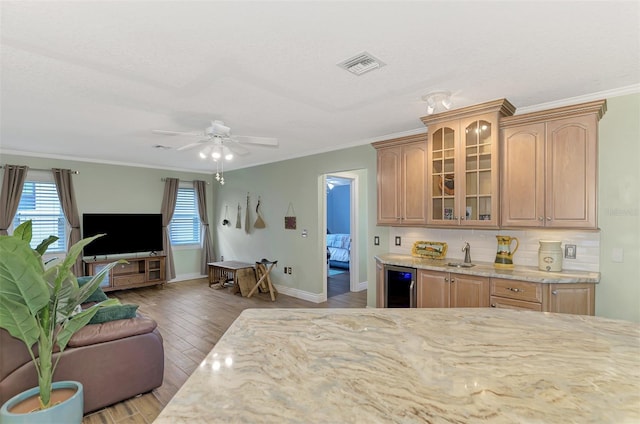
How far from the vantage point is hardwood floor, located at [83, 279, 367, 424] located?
254 cm

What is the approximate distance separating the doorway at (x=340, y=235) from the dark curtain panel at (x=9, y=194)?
494 centimetres

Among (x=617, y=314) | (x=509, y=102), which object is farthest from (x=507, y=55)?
(x=617, y=314)

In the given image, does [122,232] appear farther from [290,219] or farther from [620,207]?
[620,207]

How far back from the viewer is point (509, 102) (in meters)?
3.10

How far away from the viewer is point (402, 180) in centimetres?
393

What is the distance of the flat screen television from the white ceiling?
256cm

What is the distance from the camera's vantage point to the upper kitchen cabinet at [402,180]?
12.3 feet

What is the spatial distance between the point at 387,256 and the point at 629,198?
2356 millimetres

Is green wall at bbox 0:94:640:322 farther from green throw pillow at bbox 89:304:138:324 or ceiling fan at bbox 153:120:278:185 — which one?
green throw pillow at bbox 89:304:138:324

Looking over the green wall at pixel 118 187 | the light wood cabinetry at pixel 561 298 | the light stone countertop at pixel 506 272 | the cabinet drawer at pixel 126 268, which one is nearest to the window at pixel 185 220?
the green wall at pixel 118 187

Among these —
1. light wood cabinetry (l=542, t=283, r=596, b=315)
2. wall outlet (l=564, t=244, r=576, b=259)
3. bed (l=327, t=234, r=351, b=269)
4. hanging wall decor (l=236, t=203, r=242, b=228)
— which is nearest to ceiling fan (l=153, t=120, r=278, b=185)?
light wood cabinetry (l=542, t=283, r=596, b=315)

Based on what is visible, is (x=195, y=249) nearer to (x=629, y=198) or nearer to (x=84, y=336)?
(x=84, y=336)

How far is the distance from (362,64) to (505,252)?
2416mm

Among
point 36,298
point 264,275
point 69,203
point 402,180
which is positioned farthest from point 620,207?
point 69,203
